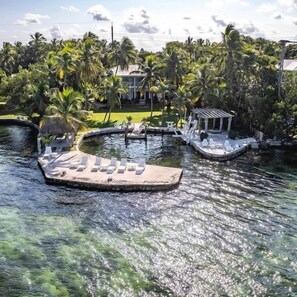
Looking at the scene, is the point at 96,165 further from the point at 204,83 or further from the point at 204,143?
the point at 204,83

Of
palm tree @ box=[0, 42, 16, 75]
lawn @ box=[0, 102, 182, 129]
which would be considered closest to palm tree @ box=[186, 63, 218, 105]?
lawn @ box=[0, 102, 182, 129]

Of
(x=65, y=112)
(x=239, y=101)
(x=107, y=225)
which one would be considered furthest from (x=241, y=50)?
(x=107, y=225)

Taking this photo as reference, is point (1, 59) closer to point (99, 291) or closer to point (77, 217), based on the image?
point (77, 217)

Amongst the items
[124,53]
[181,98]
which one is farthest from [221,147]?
[124,53]

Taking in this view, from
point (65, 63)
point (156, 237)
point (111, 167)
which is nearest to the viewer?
point (156, 237)

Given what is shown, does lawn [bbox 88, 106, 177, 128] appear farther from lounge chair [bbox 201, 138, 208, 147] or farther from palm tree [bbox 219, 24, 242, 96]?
lounge chair [bbox 201, 138, 208, 147]

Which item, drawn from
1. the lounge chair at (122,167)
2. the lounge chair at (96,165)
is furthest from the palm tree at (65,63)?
the lounge chair at (122,167)
